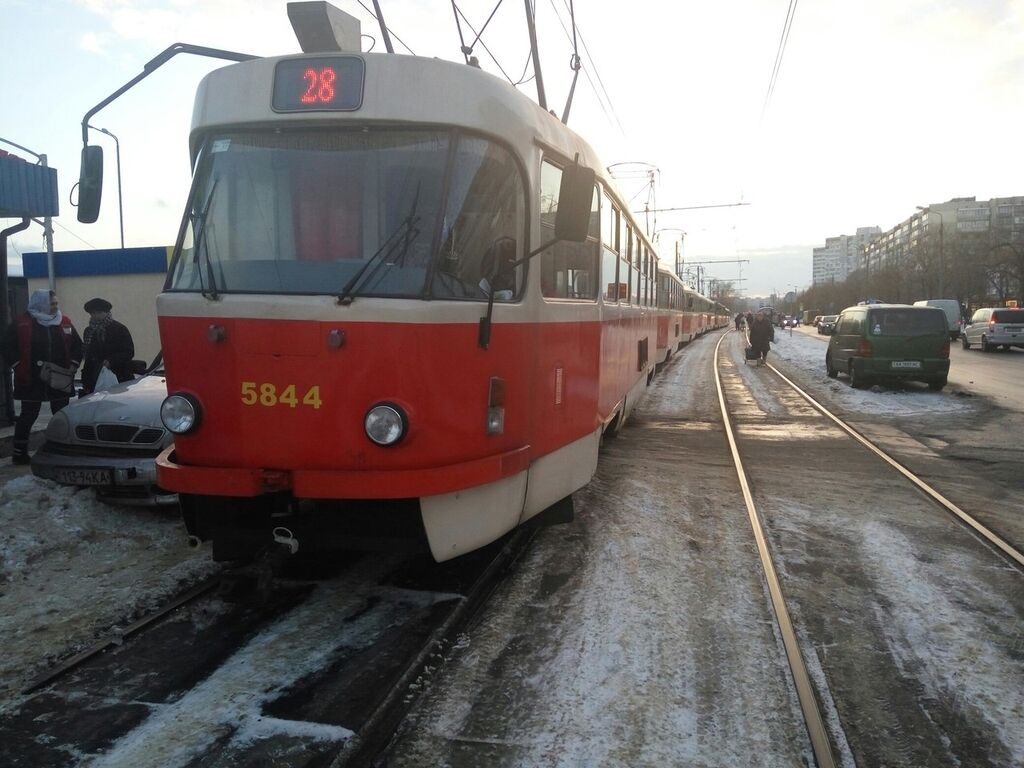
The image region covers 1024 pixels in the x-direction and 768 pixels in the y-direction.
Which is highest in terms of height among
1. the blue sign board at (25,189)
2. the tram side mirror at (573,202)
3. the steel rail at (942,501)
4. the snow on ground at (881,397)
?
the blue sign board at (25,189)

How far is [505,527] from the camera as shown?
436 centimetres

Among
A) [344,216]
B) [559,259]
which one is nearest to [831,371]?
[559,259]

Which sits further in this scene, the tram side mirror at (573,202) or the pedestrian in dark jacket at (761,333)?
the pedestrian in dark jacket at (761,333)

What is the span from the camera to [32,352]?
7.61 meters

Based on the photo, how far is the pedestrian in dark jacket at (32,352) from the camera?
761 centimetres

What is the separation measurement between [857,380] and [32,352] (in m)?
13.9

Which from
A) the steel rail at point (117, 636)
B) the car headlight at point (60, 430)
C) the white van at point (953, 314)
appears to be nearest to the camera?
the steel rail at point (117, 636)

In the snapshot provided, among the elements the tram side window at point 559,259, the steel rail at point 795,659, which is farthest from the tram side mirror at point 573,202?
the steel rail at point 795,659

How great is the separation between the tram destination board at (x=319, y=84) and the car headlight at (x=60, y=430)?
11.4 ft

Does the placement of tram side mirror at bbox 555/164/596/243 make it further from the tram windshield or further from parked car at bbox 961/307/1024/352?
parked car at bbox 961/307/1024/352

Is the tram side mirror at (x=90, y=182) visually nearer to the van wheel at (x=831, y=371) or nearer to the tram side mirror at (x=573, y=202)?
the tram side mirror at (x=573, y=202)

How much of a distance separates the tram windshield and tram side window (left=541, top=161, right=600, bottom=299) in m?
0.49

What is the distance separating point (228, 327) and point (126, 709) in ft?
5.52

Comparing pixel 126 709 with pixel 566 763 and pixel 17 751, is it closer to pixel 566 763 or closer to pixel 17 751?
pixel 17 751
